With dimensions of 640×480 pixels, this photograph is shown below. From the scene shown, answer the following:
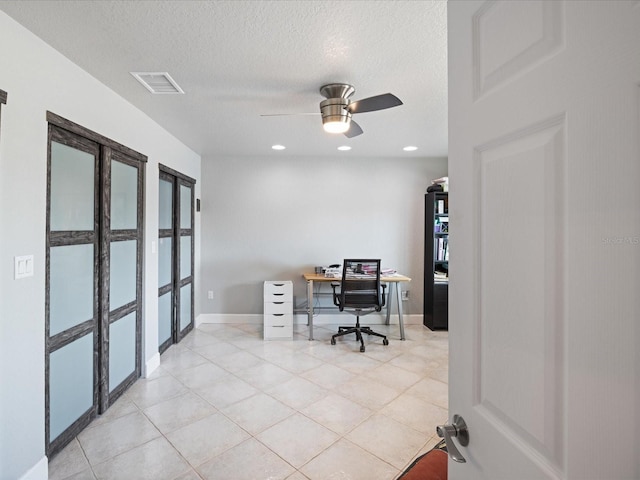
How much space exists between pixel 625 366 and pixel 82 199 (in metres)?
2.74

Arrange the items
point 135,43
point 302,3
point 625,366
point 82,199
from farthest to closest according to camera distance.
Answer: point 82,199
point 135,43
point 302,3
point 625,366

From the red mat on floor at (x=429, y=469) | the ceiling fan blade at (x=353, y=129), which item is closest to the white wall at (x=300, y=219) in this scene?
the ceiling fan blade at (x=353, y=129)

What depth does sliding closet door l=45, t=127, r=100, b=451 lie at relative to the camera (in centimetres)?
196

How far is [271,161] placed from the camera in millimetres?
4902

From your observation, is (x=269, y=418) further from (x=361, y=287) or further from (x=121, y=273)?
(x=361, y=287)

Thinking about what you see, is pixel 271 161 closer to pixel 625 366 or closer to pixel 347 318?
pixel 347 318

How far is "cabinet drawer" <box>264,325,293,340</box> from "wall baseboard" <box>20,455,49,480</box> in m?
2.52

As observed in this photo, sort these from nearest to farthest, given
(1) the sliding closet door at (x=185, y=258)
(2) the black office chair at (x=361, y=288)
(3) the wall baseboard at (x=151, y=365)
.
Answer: (3) the wall baseboard at (x=151, y=365) < (2) the black office chair at (x=361, y=288) < (1) the sliding closet door at (x=185, y=258)

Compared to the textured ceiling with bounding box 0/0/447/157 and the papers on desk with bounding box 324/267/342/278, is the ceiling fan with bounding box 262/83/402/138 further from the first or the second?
the papers on desk with bounding box 324/267/342/278

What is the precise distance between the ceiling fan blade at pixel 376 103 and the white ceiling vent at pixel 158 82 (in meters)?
1.30

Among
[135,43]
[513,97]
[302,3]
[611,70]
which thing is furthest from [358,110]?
[611,70]

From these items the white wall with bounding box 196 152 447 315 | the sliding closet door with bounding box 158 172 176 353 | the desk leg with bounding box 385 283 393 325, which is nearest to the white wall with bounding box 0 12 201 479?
the sliding closet door with bounding box 158 172 176 353

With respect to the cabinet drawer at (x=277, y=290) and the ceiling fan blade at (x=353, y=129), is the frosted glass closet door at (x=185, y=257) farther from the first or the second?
the ceiling fan blade at (x=353, y=129)

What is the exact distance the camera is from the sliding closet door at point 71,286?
6.42ft
